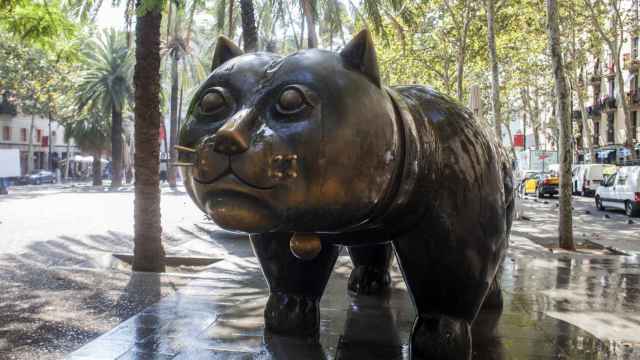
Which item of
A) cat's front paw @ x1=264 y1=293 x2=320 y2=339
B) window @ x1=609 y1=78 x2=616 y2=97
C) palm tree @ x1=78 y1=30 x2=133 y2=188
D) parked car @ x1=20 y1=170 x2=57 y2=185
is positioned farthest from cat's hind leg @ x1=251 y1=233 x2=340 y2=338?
window @ x1=609 y1=78 x2=616 y2=97

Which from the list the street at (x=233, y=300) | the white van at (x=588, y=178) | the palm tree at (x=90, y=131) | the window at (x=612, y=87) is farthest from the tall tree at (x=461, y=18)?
the window at (x=612, y=87)

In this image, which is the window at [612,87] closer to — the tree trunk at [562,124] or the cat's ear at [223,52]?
the tree trunk at [562,124]

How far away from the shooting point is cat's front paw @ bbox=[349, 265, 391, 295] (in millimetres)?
5945

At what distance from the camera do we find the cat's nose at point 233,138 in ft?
8.31

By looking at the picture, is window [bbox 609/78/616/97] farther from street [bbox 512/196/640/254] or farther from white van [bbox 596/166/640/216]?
street [bbox 512/196/640/254]

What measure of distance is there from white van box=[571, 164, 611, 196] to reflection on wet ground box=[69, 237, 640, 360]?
2586 centimetres

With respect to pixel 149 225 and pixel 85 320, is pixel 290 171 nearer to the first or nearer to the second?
pixel 85 320

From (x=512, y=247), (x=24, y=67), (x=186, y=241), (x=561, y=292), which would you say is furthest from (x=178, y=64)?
(x=561, y=292)

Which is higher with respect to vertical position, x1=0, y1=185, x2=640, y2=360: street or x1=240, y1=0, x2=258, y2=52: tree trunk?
x1=240, y1=0, x2=258, y2=52: tree trunk

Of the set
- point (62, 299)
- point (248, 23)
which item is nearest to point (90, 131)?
point (248, 23)

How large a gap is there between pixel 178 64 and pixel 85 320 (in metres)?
29.1

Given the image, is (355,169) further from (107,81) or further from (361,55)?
(107,81)

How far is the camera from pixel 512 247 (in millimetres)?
11695

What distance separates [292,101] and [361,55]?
46cm
